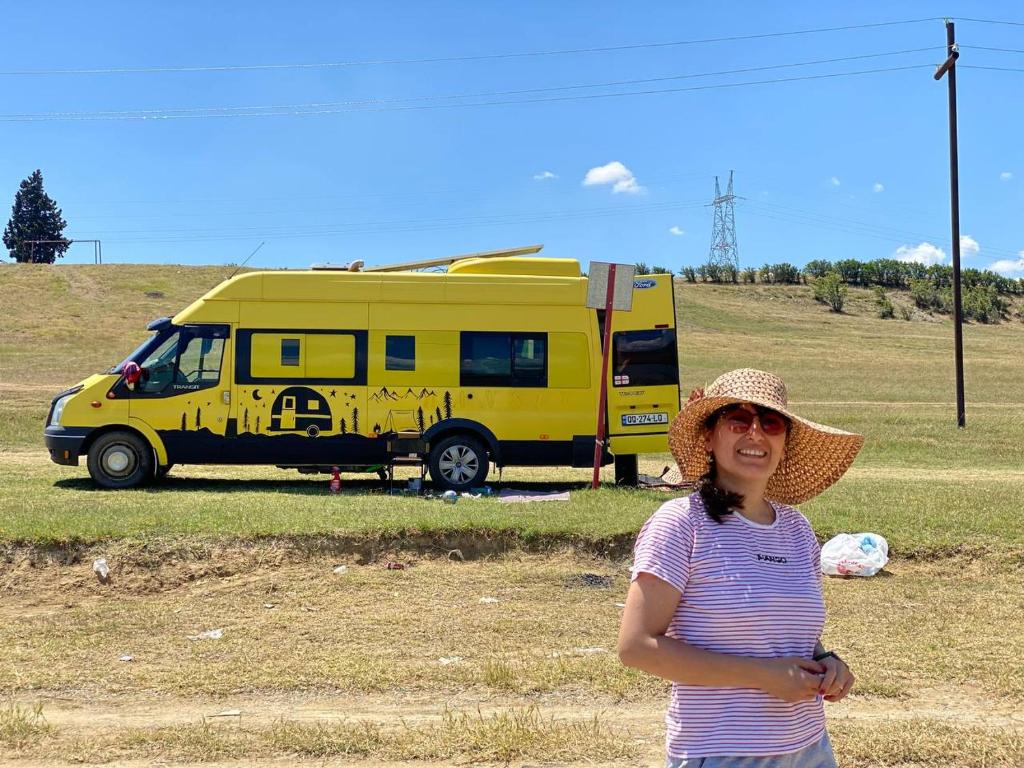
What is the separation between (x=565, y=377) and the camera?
1192 cm

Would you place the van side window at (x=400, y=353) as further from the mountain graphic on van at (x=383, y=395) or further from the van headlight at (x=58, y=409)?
the van headlight at (x=58, y=409)

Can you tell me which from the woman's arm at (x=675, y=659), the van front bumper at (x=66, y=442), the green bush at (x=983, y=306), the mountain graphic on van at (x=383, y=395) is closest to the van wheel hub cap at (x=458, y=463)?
the mountain graphic on van at (x=383, y=395)

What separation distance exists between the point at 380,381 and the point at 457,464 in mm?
1445

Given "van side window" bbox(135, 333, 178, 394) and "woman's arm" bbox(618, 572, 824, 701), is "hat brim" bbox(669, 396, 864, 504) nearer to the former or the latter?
"woman's arm" bbox(618, 572, 824, 701)

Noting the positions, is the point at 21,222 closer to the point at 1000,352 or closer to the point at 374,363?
the point at 1000,352

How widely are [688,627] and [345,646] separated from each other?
13.7 ft

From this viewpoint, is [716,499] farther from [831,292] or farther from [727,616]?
[831,292]

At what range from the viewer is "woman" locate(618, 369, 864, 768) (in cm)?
228

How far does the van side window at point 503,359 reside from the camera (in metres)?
11.9

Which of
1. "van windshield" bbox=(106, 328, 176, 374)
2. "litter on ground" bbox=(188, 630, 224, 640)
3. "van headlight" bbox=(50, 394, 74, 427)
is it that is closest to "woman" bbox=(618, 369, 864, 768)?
"litter on ground" bbox=(188, 630, 224, 640)

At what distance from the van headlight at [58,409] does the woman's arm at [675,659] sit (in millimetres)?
11043

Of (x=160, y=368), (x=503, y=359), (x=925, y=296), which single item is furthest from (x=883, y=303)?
(x=160, y=368)

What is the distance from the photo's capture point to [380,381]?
38.7 feet

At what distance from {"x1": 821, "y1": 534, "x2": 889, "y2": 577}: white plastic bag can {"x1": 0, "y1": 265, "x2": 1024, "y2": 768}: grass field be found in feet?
0.69
